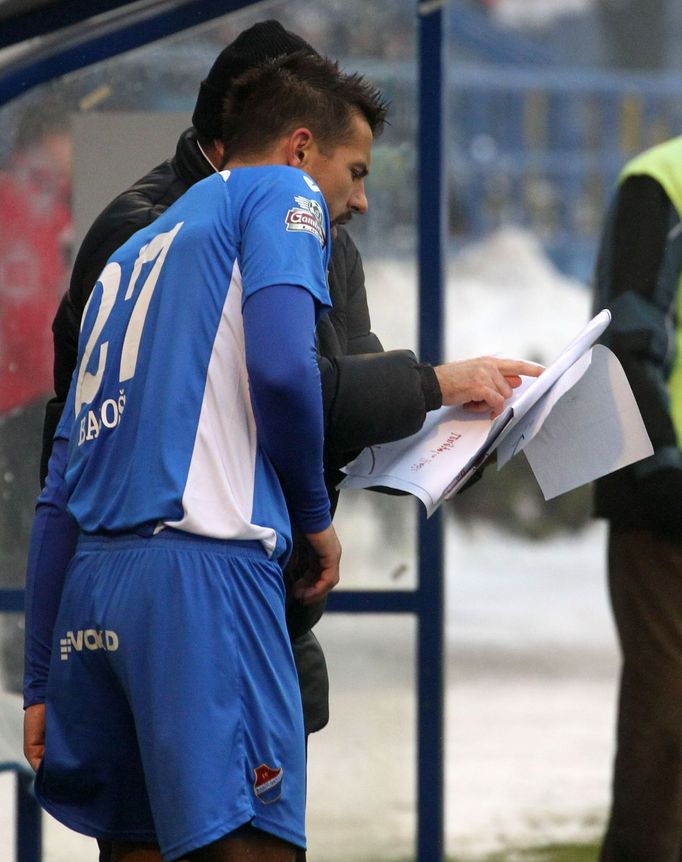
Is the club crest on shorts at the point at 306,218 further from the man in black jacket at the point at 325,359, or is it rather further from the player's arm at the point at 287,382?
the man in black jacket at the point at 325,359

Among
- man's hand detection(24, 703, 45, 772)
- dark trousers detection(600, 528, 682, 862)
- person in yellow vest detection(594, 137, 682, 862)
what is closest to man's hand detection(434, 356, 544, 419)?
man's hand detection(24, 703, 45, 772)

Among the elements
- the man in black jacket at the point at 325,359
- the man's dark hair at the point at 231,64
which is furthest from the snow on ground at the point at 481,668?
the man's dark hair at the point at 231,64

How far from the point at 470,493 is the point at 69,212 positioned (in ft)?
25.9

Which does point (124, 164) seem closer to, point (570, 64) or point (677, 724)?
point (677, 724)

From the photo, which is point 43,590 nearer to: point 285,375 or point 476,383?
point 285,375

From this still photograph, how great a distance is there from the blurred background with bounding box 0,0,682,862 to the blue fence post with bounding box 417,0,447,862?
0.05 metres

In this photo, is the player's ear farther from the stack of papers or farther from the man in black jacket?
the stack of papers

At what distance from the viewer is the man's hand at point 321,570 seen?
6.66 ft

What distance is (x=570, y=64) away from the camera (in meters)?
10.4

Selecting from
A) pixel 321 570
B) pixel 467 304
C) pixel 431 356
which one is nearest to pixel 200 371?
pixel 321 570

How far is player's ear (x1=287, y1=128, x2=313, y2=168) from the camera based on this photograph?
6.78 ft

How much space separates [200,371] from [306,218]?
0.74 feet

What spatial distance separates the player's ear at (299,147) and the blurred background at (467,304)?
1.14 metres

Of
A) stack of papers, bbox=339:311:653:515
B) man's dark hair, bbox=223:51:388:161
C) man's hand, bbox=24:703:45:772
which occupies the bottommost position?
man's hand, bbox=24:703:45:772
